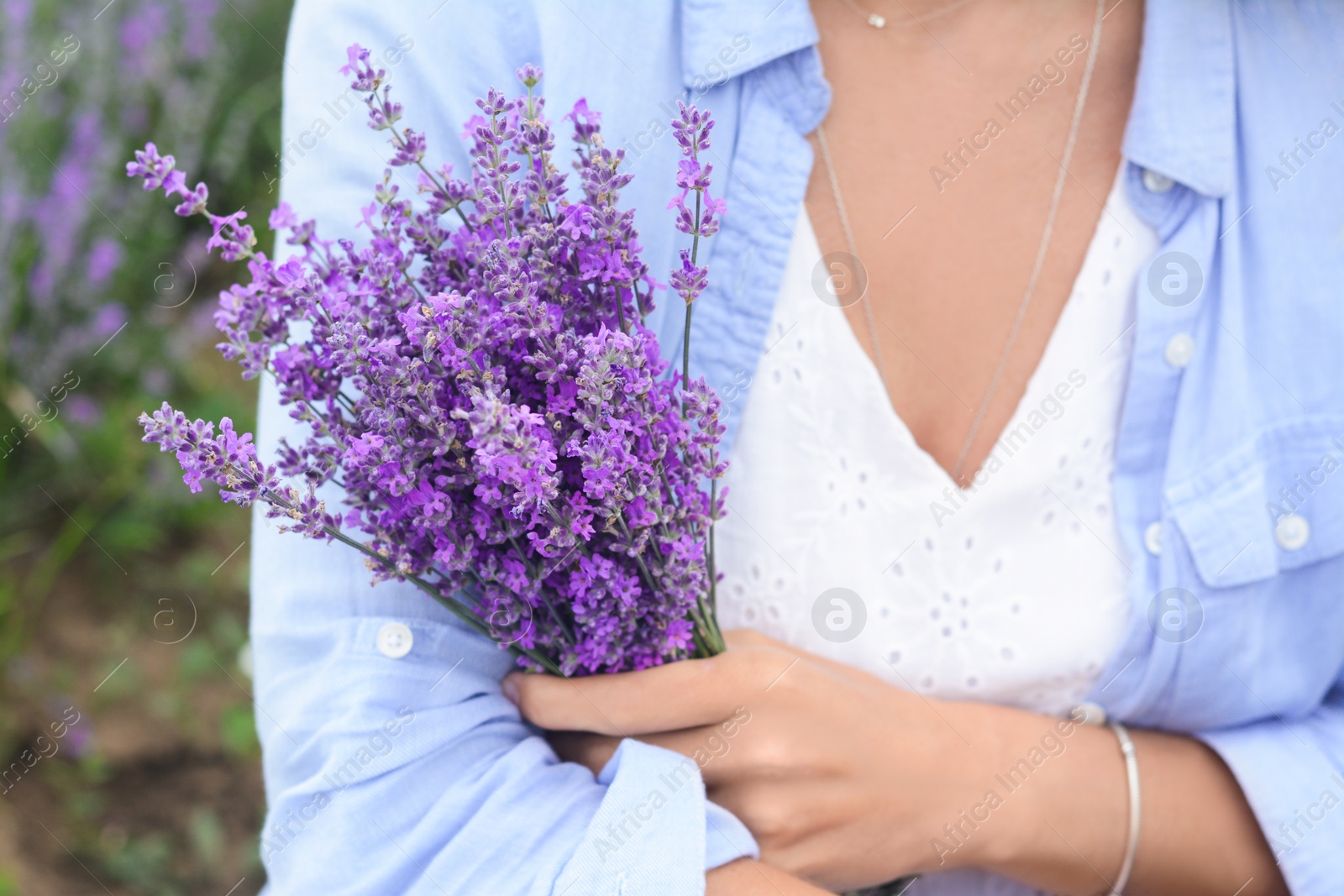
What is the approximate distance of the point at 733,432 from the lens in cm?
121

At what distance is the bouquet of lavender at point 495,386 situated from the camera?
74 centimetres

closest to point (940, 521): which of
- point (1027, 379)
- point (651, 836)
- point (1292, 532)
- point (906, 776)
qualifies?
point (1027, 379)

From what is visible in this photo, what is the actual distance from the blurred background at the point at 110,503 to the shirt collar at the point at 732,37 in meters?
1.61

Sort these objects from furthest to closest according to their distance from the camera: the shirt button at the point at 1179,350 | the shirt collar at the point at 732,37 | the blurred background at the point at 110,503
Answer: the blurred background at the point at 110,503
the shirt button at the point at 1179,350
the shirt collar at the point at 732,37

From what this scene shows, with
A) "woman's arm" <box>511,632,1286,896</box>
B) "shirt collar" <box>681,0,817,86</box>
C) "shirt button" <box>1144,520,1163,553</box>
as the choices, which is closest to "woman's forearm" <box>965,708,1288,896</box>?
"woman's arm" <box>511,632,1286,896</box>

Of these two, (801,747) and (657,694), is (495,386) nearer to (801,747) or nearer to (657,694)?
(657,694)

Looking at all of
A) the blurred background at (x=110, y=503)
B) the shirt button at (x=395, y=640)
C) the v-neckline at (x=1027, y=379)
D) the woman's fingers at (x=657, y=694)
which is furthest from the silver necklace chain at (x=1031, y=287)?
the blurred background at (x=110, y=503)

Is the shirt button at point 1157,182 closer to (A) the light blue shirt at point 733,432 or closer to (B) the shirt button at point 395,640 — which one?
(A) the light blue shirt at point 733,432

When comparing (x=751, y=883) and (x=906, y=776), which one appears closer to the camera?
(x=751, y=883)

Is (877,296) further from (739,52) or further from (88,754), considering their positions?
(88,754)

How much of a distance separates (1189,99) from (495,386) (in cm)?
97

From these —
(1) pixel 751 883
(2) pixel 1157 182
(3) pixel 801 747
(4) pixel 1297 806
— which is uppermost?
(2) pixel 1157 182

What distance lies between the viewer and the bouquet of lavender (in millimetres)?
740

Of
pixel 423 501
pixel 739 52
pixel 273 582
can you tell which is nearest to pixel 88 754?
pixel 273 582
